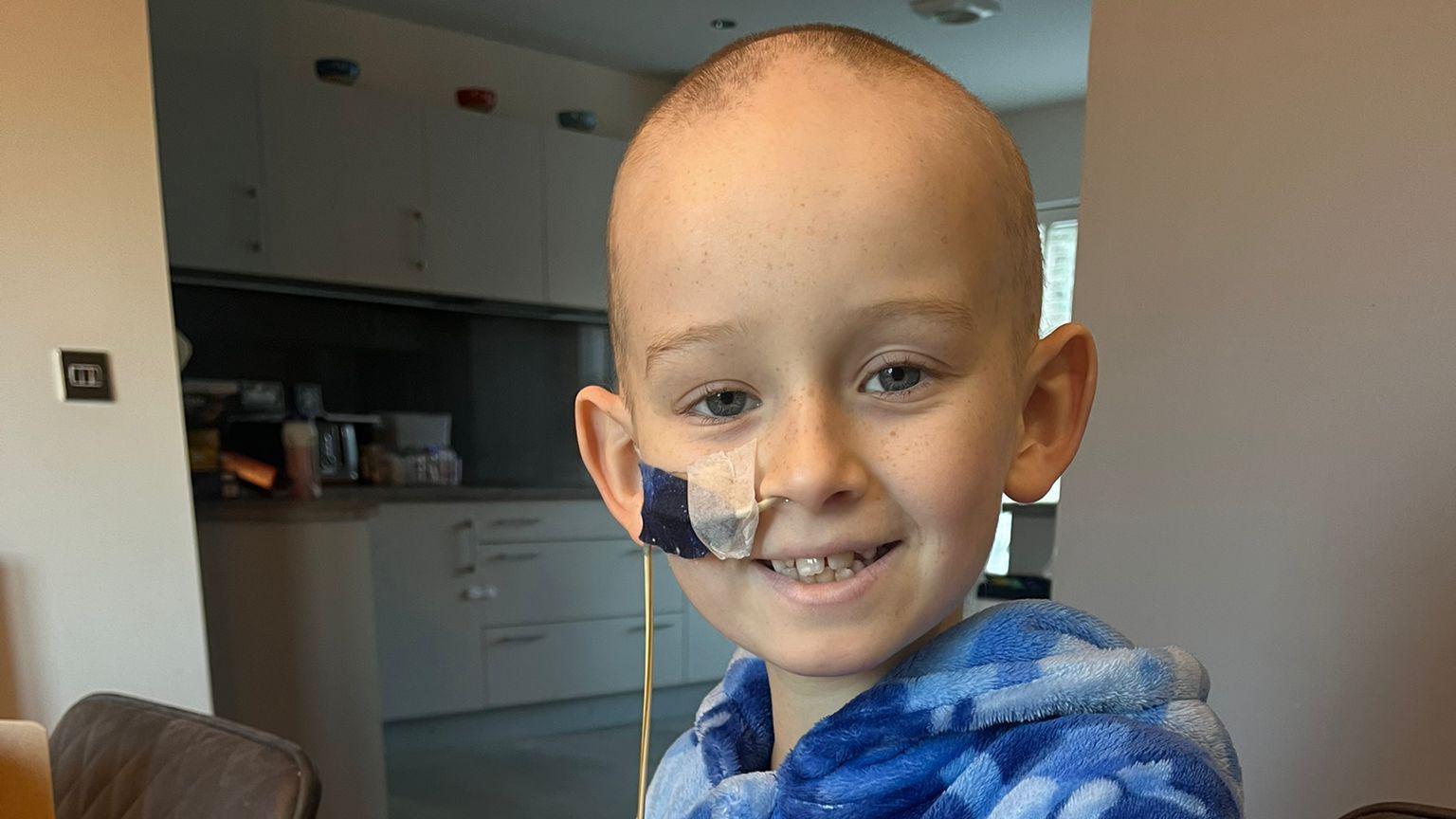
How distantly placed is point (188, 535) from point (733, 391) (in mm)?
1423

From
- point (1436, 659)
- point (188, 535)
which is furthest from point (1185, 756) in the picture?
point (188, 535)

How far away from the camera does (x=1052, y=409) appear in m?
0.53

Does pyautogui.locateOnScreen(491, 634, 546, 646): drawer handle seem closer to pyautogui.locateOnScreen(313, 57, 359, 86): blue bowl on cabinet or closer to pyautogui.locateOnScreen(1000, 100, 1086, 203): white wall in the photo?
pyautogui.locateOnScreen(313, 57, 359, 86): blue bowl on cabinet

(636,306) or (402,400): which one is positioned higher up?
(636,306)

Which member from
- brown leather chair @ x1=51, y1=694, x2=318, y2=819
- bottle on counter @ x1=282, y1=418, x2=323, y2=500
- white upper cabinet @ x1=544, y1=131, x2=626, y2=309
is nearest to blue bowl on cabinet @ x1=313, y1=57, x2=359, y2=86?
white upper cabinet @ x1=544, y1=131, x2=626, y2=309

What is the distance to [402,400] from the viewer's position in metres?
3.37

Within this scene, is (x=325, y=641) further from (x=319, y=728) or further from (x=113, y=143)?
(x=113, y=143)

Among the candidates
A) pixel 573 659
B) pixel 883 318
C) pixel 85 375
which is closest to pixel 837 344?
pixel 883 318

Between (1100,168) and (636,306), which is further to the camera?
(1100,168)

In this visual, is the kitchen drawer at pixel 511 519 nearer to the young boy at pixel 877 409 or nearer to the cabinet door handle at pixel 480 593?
the cabinet door handle at pixel 480 593

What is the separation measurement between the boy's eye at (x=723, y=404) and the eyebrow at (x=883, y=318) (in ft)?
0.11

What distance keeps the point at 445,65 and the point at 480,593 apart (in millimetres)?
1986

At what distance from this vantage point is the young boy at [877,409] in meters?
0.43

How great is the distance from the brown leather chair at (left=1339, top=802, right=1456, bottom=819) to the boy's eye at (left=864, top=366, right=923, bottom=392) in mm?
568
